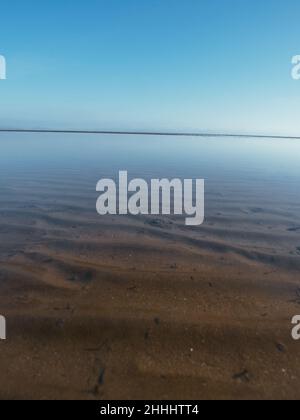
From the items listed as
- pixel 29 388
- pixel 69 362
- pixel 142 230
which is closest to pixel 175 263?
pixel 142 230

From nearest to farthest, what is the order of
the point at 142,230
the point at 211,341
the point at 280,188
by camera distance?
the point at 211,341, the point at 142,230, the point at 280,188

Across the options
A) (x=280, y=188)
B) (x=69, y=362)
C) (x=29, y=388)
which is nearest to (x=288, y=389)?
(x=69, y=362)

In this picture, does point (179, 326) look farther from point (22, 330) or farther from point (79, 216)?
point (79, 216)

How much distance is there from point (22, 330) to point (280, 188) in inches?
343

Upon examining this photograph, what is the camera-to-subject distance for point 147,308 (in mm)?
3447

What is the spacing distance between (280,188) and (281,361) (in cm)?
783

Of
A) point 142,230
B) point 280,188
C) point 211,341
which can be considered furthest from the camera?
point 280,188

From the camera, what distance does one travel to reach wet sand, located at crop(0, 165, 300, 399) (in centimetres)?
253

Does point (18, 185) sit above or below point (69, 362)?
above

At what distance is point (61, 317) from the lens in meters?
3.25

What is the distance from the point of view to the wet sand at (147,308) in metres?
2.53

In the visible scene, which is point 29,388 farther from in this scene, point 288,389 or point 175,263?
point 175,263
